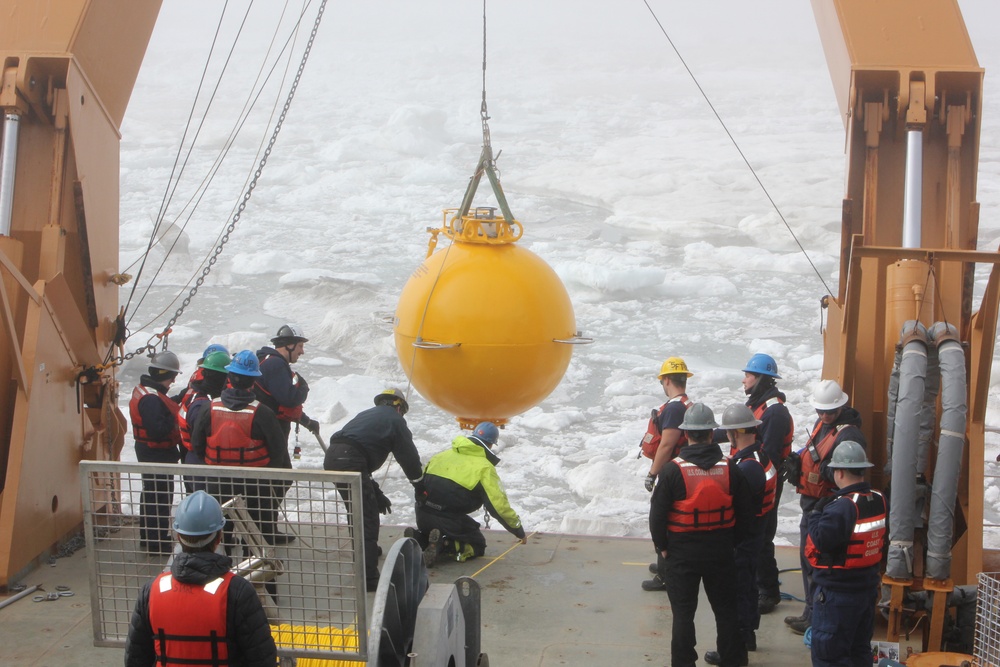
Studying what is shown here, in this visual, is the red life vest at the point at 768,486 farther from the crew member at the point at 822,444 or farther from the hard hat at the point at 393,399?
the hard hat at the point at 393,399

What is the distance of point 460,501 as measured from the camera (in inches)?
248

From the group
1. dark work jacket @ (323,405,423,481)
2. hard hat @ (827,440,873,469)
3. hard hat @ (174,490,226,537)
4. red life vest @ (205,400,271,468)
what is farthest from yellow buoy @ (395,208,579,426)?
hard hat @ (174,490,226,537)

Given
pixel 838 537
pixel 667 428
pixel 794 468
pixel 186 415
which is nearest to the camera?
pixel 838 537

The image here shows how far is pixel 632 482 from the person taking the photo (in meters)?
10.9

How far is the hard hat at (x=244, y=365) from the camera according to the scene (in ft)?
18.4

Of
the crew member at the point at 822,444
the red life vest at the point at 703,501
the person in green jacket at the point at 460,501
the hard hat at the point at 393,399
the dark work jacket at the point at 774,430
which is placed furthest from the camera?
the person in green jacket at the point at 460,501

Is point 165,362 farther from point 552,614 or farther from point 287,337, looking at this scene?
point 552,614

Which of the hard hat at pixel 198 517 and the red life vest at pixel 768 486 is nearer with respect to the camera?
the hard hat at pixel 198 517

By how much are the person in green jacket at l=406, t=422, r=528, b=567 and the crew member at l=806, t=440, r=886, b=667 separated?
87.5 inches

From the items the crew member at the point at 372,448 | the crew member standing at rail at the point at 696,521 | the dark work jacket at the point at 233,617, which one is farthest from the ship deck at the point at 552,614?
the dark work jacket at the point at 233,617

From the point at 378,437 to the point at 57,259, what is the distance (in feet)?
7.20

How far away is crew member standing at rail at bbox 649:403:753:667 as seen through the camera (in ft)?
14.8

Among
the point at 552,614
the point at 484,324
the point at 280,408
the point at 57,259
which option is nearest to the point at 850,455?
the point at 484,324

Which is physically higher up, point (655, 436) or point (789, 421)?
point (789, 421)
